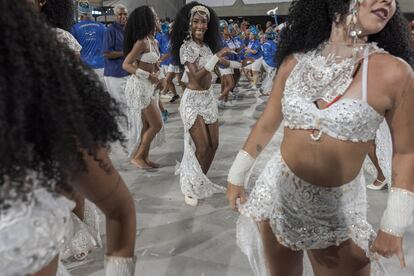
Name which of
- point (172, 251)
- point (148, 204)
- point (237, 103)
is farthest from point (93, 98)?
point (237, 103)

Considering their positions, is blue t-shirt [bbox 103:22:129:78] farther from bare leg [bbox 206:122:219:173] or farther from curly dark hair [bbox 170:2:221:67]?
bare leg [bbox 206:122:219:173]

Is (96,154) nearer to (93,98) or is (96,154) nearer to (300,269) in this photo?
(93,98)

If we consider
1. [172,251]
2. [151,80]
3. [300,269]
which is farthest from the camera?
[151,80]

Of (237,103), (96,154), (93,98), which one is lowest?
(237,103)

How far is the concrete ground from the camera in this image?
2467 millimetres

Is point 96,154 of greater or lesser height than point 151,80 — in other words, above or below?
above

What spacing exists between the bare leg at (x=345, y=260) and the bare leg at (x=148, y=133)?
3002mm

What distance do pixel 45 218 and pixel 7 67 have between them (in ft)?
1.03

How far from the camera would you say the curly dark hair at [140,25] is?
13.5 ft

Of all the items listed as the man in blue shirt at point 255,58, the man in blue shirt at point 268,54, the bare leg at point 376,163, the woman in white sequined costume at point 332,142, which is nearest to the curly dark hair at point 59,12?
the woman in white sequined costume at point 332,142

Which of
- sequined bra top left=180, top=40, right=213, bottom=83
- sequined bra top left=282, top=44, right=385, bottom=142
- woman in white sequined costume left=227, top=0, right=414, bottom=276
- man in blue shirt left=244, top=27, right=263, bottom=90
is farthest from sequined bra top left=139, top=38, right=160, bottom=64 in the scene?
man in blue shirt left=244, top=27, right=263, bottom=90

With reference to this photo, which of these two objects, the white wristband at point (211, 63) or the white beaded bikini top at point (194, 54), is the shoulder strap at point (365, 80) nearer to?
the white wristband at point (211, 63)

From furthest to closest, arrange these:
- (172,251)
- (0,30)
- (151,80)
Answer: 1. (151,80)
2. (172,251)
3. (0,30)

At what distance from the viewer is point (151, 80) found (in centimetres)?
424
